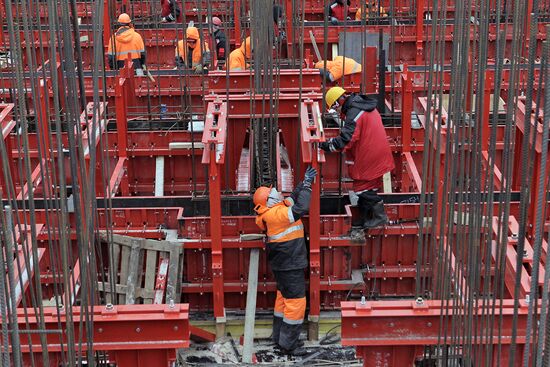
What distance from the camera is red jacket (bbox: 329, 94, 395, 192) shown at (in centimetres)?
1033

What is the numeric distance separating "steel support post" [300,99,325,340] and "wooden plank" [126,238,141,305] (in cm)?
193

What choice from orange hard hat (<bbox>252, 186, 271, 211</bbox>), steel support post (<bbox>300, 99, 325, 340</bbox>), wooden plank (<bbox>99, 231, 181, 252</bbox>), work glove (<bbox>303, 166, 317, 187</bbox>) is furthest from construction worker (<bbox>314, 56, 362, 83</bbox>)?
wooden plank (<bbox>99, 231, 181, 252</bbox>)

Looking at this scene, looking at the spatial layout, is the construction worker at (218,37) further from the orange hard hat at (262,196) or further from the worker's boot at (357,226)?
the orange hard hat at (262,196)

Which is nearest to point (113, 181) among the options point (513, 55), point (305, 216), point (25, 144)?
point (305, 216)

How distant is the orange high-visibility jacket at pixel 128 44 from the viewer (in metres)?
15.6

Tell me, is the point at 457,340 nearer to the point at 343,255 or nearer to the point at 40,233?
the point at 343,255

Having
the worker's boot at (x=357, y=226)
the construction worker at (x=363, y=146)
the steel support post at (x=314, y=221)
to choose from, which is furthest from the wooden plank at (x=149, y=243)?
the construction worker at (x=363, y=146)

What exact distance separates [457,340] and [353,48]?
1082 cm

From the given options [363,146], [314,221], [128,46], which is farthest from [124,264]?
[128,46]

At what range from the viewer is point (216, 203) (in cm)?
935

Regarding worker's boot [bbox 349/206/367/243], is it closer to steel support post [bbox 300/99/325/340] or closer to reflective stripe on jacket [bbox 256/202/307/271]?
steel support post [bbox 300/99/325/340]

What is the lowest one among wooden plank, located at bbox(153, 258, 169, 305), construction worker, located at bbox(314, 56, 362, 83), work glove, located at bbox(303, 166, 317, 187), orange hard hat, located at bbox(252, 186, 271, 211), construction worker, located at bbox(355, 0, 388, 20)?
wooden plank, located at bbox(153, 258, 169, 305)

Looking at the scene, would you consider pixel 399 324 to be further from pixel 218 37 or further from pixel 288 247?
pixel 218 37

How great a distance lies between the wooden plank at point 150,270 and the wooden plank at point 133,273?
0.11m
